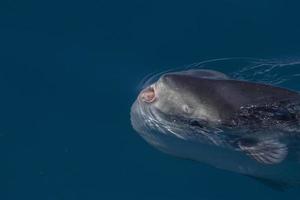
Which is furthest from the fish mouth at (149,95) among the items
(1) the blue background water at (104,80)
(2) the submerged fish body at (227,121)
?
(1) the blue background water at (104,80)

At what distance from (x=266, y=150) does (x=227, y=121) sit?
0.51m

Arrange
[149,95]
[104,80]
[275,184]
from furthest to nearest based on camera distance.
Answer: [104,80]
[275,184]
[149,95]

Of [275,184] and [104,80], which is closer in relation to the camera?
[275,184]

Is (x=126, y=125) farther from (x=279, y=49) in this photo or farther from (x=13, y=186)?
(x=279, y=49)

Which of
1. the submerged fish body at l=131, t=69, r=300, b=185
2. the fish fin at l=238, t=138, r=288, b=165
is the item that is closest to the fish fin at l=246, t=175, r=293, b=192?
the submerged fish body at l=131, t=69, r=300, b=185

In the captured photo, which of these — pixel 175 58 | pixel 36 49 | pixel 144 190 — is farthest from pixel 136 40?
pixel 144 190

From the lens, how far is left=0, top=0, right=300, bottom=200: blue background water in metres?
8.95

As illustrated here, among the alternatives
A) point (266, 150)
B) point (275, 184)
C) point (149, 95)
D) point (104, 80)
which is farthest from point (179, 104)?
point (104, 80)

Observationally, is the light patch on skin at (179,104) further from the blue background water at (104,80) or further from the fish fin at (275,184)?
the fish fin at (275,184)

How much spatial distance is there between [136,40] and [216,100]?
2.78 metres

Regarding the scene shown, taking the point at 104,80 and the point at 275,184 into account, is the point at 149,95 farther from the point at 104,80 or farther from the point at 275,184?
the point at 275,184

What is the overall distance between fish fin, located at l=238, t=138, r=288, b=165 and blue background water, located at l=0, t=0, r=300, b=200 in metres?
1.00

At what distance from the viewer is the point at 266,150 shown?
7770mm

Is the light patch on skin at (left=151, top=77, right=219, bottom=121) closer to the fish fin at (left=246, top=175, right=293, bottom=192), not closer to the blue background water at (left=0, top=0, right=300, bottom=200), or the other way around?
the blue background water at (left=0, top=0, right=300, bottom=200)
